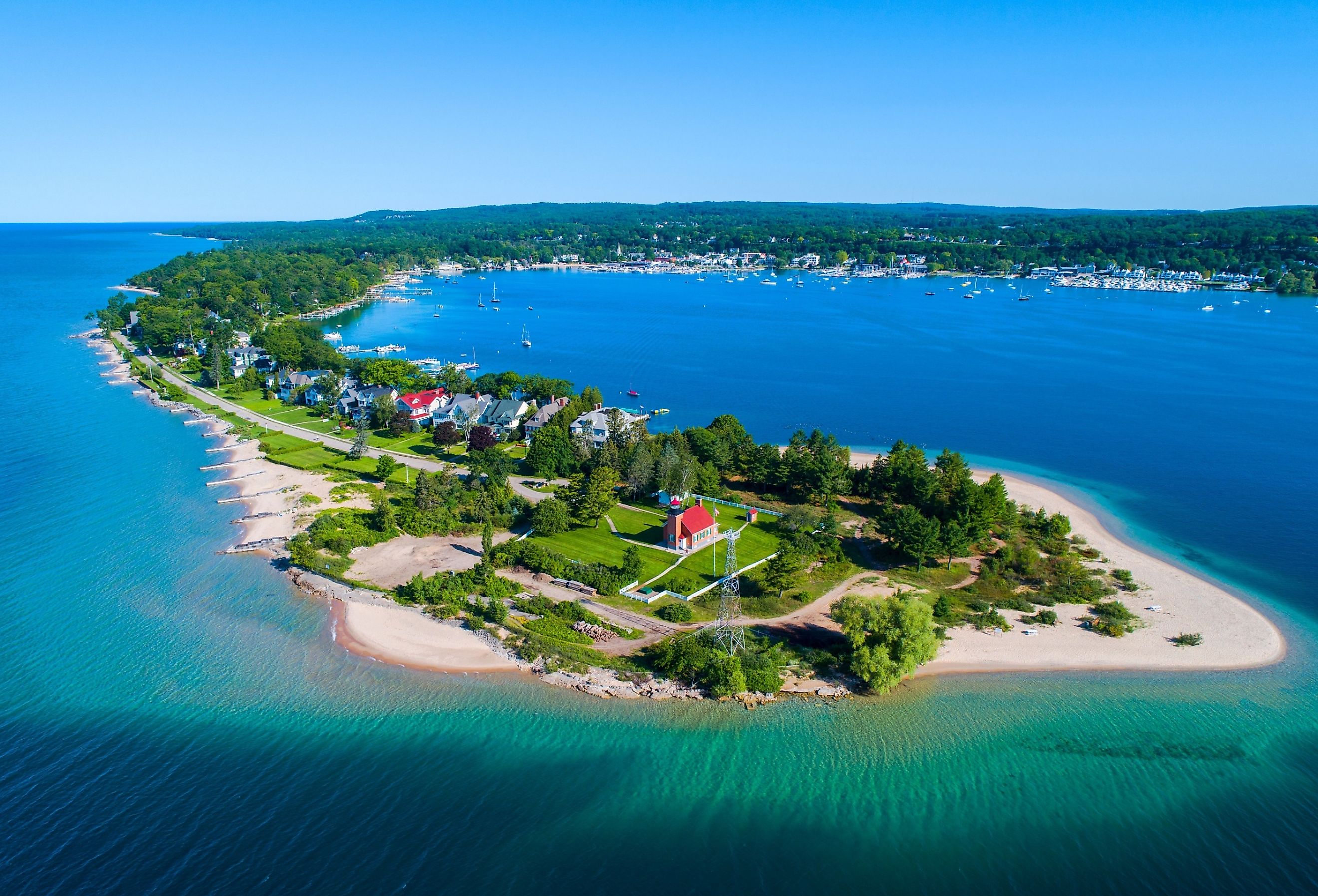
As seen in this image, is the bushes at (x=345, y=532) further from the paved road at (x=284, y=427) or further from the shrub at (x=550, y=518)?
the shrub at (x=550, y=518)

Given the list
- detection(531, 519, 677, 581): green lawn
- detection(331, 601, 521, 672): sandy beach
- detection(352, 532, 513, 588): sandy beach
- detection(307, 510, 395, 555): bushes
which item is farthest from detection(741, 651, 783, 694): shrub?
detection(307, 510, 395, 555): bushes

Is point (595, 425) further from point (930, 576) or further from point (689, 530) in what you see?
point (930, 576)

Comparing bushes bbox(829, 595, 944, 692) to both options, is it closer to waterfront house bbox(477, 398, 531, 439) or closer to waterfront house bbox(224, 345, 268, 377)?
waterfront house bbox(477, 398, 531, 439)

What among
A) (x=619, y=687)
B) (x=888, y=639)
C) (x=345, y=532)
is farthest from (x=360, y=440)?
(x=888, y=639)

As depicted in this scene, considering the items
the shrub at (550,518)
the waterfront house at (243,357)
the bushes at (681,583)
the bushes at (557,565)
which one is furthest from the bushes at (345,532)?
the waterfront house at (243,357)

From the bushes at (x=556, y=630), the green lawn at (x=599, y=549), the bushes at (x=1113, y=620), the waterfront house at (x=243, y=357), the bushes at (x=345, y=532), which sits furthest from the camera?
the waterfront house at (x=243, y=357)

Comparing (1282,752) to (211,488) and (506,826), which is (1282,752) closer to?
(506,826)

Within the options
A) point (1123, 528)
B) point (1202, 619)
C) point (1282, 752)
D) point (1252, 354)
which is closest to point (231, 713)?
point (1282, 752)
